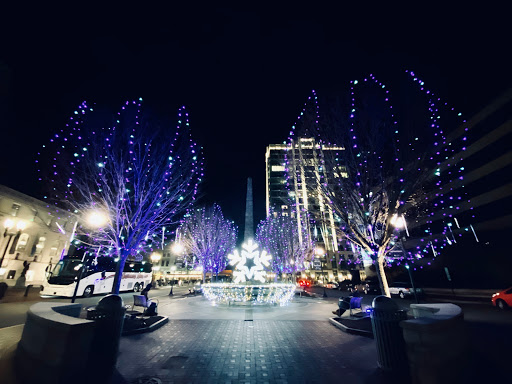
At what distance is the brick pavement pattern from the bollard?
350mm

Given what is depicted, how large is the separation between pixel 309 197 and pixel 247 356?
717 inches

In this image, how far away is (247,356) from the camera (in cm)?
509

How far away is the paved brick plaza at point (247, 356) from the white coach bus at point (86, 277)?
9.90 m

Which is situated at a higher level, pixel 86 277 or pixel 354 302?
pixel 86 277

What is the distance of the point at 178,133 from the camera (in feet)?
38.6

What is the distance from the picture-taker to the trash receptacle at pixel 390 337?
13.7 ft

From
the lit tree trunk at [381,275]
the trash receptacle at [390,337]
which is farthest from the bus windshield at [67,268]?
the lit tree trunk at [381,275]

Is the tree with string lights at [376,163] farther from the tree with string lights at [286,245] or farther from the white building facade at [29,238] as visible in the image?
the white building facade at [29,238]

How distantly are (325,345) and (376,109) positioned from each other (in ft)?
31.7

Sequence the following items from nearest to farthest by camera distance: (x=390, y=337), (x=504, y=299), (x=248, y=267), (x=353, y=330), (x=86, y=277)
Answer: (x=390, y=337), (x=353, y=330), (x=504, y=299), (x=86, y=277), (x=248, y=267)

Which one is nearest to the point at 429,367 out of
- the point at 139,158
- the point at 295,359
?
the point at 295,359

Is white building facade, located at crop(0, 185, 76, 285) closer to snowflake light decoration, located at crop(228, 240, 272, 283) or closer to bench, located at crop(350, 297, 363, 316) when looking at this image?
snowflake light decoration, located at crop(228, 240, 272, 283)

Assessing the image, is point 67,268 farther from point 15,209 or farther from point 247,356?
point 247,356

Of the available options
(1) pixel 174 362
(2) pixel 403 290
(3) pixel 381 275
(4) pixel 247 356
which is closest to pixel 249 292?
(3) pixel 381 275
